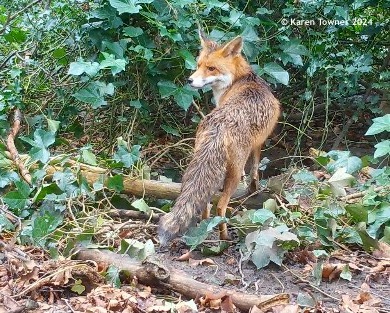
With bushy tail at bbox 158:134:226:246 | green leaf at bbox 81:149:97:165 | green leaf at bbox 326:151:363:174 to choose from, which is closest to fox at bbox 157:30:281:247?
bushy tail at bbox 158:134:226:246

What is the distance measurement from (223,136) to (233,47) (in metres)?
1.43

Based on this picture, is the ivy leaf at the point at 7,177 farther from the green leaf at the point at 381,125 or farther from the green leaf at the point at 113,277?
the green leaf at the point at 381,125

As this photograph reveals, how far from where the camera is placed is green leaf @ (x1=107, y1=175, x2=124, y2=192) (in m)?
5.18

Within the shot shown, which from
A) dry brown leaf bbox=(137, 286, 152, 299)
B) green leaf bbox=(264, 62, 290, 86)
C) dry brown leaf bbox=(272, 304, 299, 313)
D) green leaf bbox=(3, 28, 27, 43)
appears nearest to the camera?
dry brown leaf bbox=(272, 304, 299, 313)

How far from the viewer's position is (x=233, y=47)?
5.74m

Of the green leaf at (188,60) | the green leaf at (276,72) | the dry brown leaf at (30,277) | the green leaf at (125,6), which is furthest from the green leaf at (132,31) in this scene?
the dry brown leaf at (30,277)

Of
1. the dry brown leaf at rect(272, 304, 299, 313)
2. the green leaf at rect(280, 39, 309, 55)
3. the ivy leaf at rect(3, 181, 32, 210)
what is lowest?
the dry brown leaf at rect(272, 304, 299, 313)

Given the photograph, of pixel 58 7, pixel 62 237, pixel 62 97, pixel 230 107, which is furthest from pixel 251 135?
pixel 58 7

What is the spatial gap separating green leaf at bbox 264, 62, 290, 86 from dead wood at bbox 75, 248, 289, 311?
315cm

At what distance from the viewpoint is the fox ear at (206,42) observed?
5915 mm

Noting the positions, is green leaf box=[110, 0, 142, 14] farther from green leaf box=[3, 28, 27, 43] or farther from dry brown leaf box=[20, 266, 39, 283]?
dry brown leaf box=[20, 266, 39, 283]

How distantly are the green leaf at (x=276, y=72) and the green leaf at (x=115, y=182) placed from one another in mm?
2307

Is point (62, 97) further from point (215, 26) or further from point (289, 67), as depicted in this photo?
point (289, 67)

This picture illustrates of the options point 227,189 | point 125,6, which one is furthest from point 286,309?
point 125,6
